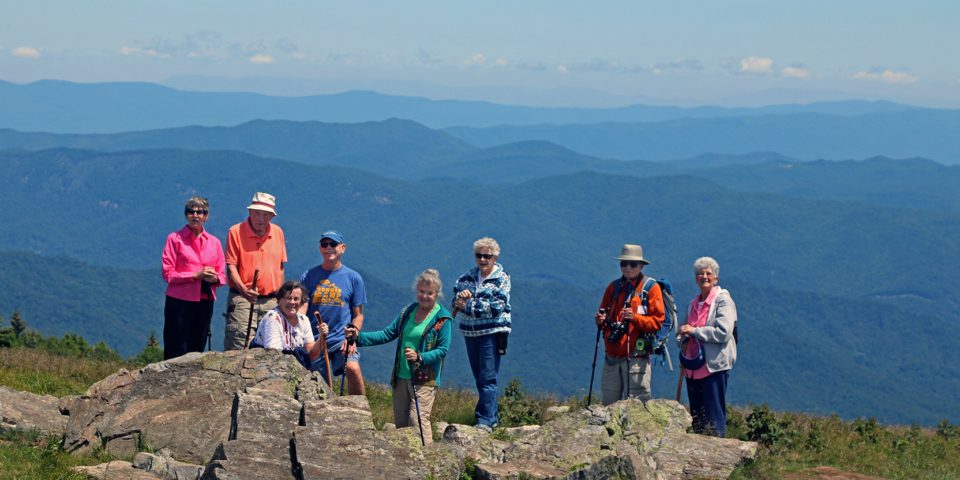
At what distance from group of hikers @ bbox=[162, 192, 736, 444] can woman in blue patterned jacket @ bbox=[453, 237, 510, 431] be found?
10mm

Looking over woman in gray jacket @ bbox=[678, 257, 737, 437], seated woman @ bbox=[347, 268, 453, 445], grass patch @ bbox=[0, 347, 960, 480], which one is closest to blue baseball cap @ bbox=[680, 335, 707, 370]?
woman in gray jacket @ bbox=[678, 257, 737, 437]

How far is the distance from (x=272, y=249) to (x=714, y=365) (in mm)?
5017

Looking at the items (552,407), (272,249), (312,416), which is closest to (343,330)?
(272,249)

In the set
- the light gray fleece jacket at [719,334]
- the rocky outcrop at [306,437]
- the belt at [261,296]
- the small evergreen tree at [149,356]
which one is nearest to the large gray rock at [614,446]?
the rocky outcrop at [306,437]

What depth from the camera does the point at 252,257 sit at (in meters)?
13.4

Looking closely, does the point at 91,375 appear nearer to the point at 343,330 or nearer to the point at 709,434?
the point at 343,330

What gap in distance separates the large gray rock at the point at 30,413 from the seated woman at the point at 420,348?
9.90ft

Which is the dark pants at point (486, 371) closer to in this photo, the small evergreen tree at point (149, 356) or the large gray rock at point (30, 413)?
the large gray rock at point (30, 413)

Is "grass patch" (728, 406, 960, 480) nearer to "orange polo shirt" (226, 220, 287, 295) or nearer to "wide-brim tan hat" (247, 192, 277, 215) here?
"orange polo shirt" (226, 220, 287, 295)

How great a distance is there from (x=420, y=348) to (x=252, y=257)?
2718 millimetres

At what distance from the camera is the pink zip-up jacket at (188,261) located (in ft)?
44.8

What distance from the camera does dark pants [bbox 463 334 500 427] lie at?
41.4 feet

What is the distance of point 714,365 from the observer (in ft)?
41.2

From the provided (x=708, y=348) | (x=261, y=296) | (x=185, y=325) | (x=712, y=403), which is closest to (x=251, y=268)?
(x=261, y=296)
